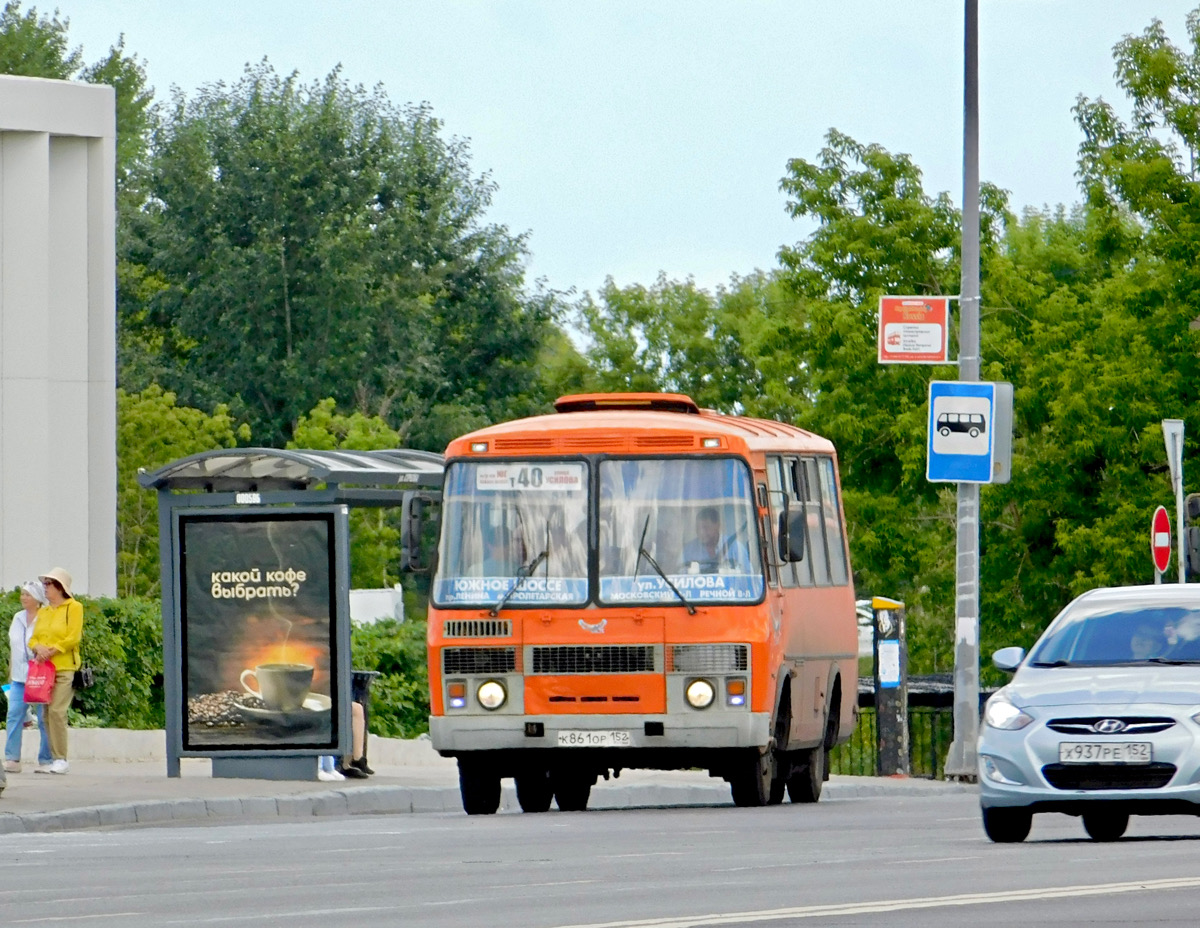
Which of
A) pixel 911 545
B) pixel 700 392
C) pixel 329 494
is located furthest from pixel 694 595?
pixel 700 392

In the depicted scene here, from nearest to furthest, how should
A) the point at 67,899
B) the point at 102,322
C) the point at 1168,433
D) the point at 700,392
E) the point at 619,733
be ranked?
the point at 67,899 < the point at 619,733 < the point at 1168,433 < the point at 102,322 < the point at 700,392

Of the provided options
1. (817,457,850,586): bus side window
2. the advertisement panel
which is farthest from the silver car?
the advertisement panel

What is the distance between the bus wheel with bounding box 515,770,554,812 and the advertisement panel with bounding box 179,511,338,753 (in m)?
1.98

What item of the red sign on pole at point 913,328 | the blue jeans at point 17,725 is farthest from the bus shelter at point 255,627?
the red sign on pole at point 913,328

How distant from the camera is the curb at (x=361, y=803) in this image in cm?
2002

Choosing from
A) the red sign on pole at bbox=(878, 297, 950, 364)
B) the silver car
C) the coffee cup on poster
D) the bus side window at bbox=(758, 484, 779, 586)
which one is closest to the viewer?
the silver car

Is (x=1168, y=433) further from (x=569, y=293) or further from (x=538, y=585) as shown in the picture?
(x=569, y=293)

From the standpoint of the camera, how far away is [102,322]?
37875mm

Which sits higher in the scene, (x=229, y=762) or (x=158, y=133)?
(x=158, y=133)

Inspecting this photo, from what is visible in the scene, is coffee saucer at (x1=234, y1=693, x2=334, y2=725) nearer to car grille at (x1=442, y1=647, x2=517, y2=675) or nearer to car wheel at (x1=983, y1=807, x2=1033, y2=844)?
car grille at (x1=442, y1=647, x2=517, y2=675)

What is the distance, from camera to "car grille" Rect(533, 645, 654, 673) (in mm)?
20734

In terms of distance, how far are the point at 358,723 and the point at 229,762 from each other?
1.24 m

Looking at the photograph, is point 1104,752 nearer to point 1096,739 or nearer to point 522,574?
point 1096,739

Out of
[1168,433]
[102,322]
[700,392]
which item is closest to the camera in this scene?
[1168,433]
